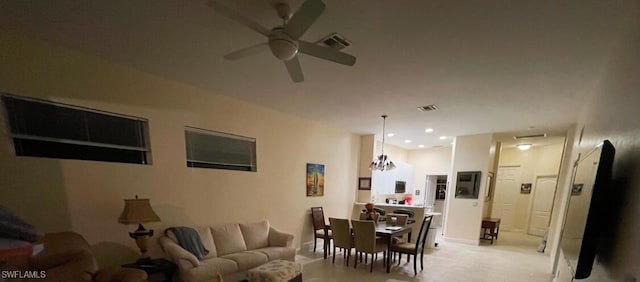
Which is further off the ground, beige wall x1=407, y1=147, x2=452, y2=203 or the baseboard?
beige wall x1=407, y1=147, x2=452, y2=203

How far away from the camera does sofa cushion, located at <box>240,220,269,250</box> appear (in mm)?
3840

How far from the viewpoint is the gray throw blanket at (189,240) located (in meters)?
3.07

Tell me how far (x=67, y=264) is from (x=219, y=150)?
2179mm

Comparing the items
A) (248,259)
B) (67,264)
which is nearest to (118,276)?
(67,264)

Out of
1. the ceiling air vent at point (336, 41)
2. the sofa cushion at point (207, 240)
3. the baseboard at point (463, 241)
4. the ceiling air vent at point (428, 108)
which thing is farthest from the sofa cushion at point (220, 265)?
the baseboard at point (463, 241)

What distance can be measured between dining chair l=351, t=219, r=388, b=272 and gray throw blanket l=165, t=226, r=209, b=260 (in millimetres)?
2379

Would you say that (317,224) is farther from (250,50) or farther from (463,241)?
(250,50)

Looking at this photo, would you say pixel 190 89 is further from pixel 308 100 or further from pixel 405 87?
pixel 405 87

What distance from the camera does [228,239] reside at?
141 inches

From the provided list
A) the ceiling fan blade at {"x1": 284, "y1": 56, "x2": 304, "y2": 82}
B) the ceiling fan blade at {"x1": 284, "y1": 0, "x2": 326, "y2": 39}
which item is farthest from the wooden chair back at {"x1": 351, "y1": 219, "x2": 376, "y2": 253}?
the ceiling fan blade at {"x1": 284, "y1": 0, "x2": 326, "y2": 39}

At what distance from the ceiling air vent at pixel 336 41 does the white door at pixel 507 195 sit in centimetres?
881

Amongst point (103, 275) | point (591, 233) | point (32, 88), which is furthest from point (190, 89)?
point (591, 233)

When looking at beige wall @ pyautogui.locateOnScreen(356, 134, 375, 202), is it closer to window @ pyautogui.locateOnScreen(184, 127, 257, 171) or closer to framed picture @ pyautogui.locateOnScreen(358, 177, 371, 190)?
framed picture @ pyautogui.locateOnScreen(358, 177, 371, 190)

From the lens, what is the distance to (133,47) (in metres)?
2.46
